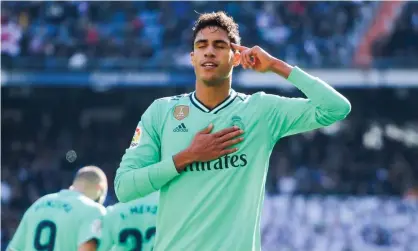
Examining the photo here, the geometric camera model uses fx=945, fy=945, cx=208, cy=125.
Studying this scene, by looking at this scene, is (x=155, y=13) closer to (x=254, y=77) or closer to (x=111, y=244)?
(x=254, y=77)

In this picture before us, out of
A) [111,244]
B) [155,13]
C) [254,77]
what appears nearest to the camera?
[111,244]

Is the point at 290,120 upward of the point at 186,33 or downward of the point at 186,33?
downward

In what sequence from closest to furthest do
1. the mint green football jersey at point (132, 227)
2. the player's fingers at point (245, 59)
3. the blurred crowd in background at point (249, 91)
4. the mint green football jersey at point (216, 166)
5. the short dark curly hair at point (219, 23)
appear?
1. the mint green football jersey at point (216, 166)
2. the player's fingers at point (245, 59)
3. the short dark curly hair at point (219, 23)
4. the mint green football jersey at point (132, 227)
5. the blurred crowd in background at point (249, 91)

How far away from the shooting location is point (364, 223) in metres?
17.8

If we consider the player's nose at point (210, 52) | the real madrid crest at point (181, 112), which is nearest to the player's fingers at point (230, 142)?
the real madrid crest at point (181, 112)

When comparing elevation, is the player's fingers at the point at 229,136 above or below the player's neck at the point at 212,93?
below

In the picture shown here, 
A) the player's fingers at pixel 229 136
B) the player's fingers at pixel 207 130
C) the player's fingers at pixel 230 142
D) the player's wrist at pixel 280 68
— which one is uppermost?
the player's wrist at pixel 280 68

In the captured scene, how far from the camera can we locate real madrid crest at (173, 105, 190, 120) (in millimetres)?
4031

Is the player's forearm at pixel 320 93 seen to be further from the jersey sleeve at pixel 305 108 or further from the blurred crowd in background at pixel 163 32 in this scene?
the blurred crowd in background at pixel 163 32

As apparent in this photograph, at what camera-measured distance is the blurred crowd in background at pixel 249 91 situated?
709 inches

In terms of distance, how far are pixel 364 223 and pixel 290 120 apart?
14.1 meters

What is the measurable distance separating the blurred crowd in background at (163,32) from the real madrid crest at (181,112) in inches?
583

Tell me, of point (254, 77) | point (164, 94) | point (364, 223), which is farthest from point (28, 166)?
point (364, 223)

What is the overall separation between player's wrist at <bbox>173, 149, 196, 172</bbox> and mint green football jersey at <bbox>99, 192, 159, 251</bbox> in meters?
2.71
